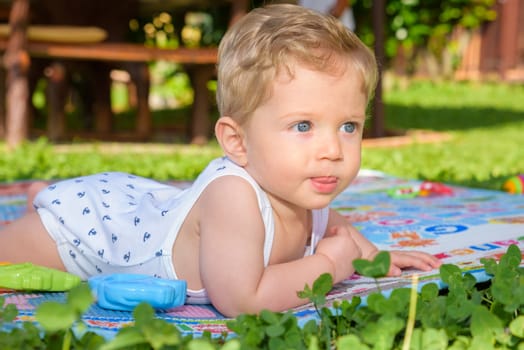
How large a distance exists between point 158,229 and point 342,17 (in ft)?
14.6

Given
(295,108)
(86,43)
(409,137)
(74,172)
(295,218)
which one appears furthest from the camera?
(409,137)

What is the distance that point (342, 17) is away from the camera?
21.1ft

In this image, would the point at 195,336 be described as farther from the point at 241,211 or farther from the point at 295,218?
the point at 295,218

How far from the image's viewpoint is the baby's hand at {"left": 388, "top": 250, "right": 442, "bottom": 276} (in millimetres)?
2266

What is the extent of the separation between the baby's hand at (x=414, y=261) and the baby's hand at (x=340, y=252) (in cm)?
14

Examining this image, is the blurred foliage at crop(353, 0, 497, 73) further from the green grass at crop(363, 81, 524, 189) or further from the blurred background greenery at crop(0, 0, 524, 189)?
the green grass at crop(363, 81, 524, 189)

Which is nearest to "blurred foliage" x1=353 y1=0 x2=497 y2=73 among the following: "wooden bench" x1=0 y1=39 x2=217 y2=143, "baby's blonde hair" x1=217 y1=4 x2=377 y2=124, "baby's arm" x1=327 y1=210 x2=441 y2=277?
"wooden bench" x1=0 y1=39 x2=217 y2=143

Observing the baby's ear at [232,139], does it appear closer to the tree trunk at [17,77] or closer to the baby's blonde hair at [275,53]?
the baby's blonde hair at [275,53]

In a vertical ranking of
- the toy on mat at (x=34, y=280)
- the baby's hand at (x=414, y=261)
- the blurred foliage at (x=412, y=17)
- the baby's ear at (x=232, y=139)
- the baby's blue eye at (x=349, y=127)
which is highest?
the baby's blue eye at (x=349, y=127)

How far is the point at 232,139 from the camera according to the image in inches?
84.0

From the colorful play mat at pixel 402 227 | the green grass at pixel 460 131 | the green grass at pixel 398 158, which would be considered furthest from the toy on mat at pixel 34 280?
the green grass at pixel 460 131

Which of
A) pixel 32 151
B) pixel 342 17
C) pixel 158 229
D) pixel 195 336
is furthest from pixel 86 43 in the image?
pixel 195 336

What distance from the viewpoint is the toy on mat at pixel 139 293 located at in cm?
196

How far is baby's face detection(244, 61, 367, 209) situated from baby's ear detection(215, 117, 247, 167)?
0.05m
